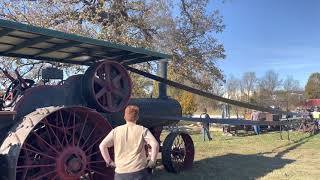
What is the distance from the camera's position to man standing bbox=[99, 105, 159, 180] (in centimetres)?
493

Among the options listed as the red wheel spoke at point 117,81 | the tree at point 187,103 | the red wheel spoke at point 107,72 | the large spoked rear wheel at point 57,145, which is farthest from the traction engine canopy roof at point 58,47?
the tree at point 187,103

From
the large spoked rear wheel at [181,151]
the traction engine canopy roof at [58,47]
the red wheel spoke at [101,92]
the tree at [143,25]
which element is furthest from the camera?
the tree at [143,25]

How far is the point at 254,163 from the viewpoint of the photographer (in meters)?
10.7

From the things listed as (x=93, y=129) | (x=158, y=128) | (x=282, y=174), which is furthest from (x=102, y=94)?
(x=282, y=174)

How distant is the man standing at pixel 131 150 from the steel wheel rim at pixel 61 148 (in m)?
1.25

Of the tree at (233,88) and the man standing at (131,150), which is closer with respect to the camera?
the man standing at (131,150)

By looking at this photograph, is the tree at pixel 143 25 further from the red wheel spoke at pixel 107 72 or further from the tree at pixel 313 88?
the tree at pixel 313 88

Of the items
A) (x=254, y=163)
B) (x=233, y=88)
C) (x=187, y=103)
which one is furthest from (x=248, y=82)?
(x=254, y=163)

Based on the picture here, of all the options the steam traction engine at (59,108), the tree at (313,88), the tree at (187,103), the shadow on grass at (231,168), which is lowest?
the shadow on grass at (231,168)

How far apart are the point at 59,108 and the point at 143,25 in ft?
41.9

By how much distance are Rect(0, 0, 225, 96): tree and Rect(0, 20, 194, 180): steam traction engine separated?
323 inches

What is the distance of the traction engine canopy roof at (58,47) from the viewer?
6.07 m

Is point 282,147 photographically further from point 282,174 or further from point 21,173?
point 21,173

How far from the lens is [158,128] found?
956 cm
